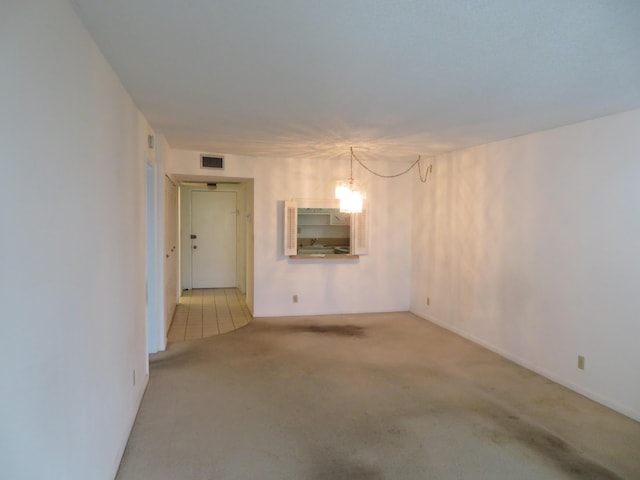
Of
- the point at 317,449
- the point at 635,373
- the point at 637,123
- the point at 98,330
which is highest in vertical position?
the point at 637,123

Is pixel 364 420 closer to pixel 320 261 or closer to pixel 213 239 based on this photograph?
pixel 320 261

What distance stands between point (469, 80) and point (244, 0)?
5.21 ft

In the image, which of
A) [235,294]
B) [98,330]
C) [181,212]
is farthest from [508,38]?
[181,212]

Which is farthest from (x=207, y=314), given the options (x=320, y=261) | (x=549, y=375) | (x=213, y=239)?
(x=549, y=375)

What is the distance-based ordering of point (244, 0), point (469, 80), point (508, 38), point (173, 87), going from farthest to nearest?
1. point (173, 87)
2. point (469, 80)
3. point (508, 38)
4. point (244, 0)

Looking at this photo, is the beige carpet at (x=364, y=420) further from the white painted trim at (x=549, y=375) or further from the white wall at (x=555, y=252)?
the white wall at (x=555, y=252)

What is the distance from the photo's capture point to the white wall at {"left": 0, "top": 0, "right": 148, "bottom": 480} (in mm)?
1159

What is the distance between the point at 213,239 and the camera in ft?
28.3

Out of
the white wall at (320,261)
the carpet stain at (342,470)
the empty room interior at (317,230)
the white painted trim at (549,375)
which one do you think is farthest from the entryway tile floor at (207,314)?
the carpet stain at (342,470)

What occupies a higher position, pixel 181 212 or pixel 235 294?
pixel 181 212

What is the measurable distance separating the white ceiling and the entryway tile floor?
2708mm

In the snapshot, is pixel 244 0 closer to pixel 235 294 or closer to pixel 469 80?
pixel 469 80

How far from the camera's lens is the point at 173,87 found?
2.93 metres

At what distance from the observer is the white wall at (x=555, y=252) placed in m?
3.31
